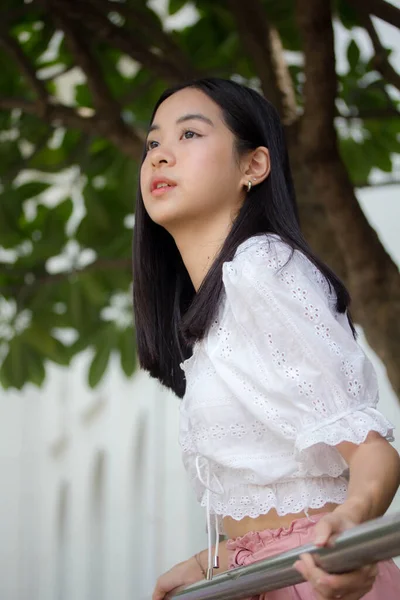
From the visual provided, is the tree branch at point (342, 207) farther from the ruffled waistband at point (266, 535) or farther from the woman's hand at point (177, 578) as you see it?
the ruffled waistband at point (266, 535)

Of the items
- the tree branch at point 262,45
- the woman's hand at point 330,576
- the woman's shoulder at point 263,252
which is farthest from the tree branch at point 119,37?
the woman's hand at point 330,576

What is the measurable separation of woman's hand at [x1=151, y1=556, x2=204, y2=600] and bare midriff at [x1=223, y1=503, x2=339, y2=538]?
15cm

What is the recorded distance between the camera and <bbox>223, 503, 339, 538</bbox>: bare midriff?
114 cm

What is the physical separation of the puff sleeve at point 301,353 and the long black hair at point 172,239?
134 millimetres

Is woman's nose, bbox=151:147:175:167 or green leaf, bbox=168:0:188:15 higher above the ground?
green leaf, bbox=168:0:188:15

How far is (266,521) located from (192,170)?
450mm

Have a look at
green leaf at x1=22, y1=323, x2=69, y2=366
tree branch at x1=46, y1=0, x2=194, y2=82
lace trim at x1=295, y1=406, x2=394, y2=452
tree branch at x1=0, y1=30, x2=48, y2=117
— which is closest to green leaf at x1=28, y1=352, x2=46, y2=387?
green leaf at x1=22, y1=323, x2=69, y2=366

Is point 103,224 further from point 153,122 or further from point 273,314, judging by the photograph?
point 273,314

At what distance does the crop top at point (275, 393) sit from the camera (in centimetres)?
106

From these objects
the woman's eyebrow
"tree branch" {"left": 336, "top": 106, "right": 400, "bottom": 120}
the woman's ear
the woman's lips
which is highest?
"tree branch" {"left": 336, "top": 106, "right": 400, "bottom": 120}

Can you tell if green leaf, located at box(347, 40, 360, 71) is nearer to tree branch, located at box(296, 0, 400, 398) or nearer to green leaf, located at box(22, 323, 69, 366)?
tree branch, located at box(296, 0, 400, 398)

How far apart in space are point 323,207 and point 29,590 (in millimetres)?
3063

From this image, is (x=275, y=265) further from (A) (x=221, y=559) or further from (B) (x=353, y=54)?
(B) (x=353, y=54)

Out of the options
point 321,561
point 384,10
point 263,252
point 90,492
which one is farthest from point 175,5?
point 90,492
